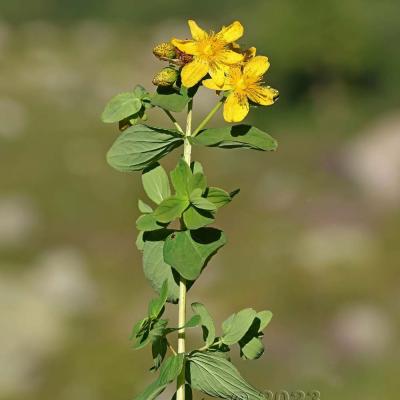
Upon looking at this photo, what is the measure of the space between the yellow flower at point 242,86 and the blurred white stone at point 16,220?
38.5 feet

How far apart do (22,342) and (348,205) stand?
5423 millimetres

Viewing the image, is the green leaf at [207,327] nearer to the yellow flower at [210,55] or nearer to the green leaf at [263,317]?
the green leaf at [263,317]

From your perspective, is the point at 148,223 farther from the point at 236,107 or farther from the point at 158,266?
the point at 236,107

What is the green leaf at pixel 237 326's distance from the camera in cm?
163

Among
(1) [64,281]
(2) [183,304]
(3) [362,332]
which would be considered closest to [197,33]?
(2) [183,304]

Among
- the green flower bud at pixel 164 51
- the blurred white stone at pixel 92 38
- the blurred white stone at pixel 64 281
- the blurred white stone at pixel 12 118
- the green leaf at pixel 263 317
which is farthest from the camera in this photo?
the blurred white stone at pixel 92 38

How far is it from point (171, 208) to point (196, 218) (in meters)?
0.04

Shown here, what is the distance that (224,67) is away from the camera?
5.05 feet

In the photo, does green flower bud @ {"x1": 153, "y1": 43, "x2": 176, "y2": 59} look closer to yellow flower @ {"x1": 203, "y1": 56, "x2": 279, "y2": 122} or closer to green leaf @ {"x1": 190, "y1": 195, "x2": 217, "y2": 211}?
yellow flower @ {"x1": 203, "y1": 56, "x2": 279, "y2": 122}

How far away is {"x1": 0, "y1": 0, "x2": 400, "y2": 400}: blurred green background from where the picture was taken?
10.7m

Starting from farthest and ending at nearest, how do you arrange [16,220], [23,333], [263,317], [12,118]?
[12,118]
[16,220]
[23,333]
[263,317]

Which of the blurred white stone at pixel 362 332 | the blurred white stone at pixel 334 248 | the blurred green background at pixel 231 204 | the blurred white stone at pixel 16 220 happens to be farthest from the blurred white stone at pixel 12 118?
the blurred white stone at pixel 362 332

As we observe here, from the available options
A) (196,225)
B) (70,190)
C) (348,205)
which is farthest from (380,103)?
A: (196,225)

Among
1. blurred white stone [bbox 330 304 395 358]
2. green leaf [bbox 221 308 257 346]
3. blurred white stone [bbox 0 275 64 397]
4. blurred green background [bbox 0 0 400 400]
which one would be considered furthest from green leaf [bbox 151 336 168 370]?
blurred white stone [bbox 330 304 395 358]
